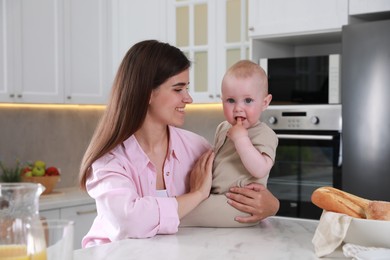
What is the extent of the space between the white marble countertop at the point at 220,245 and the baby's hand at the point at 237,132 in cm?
25

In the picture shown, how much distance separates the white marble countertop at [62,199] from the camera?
347 centimetres

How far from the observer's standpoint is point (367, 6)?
119 inches

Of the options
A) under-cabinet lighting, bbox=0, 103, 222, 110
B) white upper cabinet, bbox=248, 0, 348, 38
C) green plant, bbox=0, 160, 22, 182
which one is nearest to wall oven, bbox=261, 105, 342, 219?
white upper cabinet, bbox=248, 0, 348, 38

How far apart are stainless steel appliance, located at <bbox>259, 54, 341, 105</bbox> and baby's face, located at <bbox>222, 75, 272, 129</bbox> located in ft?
4.57

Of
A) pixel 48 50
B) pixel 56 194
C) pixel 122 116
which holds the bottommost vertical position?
pixel 56 194

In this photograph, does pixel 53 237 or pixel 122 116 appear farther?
pixel 122 116

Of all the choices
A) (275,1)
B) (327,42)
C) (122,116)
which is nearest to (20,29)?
(275,1)

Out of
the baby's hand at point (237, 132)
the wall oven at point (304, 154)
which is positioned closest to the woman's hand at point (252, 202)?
the baby's hand at point (237, 132)

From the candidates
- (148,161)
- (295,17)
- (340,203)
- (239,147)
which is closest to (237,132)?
(239,147)

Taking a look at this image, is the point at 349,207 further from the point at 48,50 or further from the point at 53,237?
the point at 48,50

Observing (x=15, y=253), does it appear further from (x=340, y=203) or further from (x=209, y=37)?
(x=209, y=37)

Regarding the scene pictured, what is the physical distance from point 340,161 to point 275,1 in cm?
93

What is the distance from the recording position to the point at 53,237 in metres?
0.88

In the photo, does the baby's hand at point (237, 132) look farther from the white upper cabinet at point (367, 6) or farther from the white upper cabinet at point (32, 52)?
the white upper cabinet at point (32, 52)
